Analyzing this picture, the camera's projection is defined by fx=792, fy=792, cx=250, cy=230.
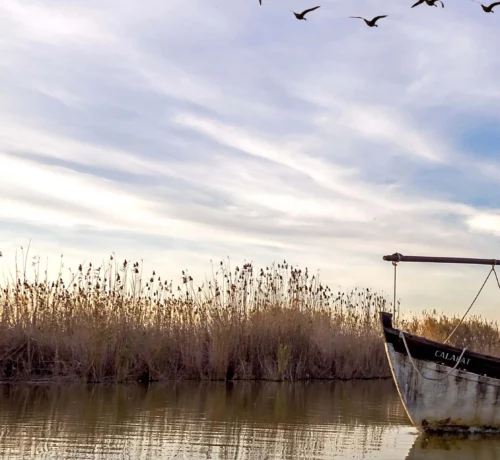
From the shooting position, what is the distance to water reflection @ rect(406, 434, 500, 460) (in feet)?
24.0

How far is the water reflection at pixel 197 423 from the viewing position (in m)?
6.75

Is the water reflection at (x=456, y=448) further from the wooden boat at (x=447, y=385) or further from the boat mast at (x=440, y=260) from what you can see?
the boat mast at (x=440, y=260)

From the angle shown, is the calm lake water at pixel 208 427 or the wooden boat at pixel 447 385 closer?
the calm lake water at pixel 208 427

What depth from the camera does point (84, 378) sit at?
13422mm

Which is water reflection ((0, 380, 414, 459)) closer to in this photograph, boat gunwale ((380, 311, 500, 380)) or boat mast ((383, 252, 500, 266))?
boat gunwale ((380, 311, 500, 380))

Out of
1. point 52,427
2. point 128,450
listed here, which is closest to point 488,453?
point 128,450

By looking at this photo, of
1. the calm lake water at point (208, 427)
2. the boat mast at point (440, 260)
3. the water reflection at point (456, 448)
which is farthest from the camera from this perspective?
the boat mast at point (440, 260)

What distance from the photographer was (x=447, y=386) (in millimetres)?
8875

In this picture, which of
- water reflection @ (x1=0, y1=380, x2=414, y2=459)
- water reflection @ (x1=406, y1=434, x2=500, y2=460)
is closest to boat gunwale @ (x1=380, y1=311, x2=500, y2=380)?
water reflection @ (x1=406, y1=434, x2=500, y2=460)

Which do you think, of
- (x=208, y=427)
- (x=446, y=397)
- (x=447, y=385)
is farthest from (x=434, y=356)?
(x=208, y=427)

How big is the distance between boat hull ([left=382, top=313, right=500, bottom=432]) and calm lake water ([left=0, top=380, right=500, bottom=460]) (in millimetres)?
332

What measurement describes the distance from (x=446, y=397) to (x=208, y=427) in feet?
8.95

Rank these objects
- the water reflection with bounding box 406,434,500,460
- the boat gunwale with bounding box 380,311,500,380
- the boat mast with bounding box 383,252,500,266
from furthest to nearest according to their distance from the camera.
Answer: the boat mast with bounding box 383,252,500,266 → the boat gunwale with bounding box 380,311,500,380 → the water reflection with bounding box 406,434,500,460

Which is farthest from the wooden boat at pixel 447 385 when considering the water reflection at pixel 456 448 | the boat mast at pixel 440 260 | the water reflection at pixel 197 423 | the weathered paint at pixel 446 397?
the boat mast at pixel 440 260
